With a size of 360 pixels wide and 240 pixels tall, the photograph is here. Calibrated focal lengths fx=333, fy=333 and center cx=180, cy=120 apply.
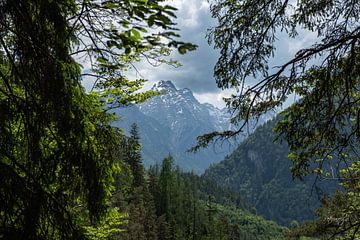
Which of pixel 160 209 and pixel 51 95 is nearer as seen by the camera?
pixel 51 95

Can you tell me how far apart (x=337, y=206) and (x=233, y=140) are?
4500mm

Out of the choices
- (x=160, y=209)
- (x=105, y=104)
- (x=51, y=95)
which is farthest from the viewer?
(x=160, y=209)

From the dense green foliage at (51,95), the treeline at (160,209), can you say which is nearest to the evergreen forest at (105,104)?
the dense green foliage at (51,95)

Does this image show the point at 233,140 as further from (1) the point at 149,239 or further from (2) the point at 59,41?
(1) the point at 149,239

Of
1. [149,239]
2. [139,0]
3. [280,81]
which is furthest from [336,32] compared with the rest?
[149,239]

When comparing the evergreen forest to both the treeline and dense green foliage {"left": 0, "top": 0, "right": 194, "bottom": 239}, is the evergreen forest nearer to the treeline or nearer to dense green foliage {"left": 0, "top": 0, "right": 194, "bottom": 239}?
dense green foliage {"left": 0, "top": 0, "right": 194, "bottom": 239}

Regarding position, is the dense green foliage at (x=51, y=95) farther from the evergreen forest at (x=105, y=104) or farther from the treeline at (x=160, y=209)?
the treeline at (x=160, y=209)

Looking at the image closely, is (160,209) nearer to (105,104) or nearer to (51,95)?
(105,104)

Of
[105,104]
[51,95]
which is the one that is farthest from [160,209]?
[51,95]

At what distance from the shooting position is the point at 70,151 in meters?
3.37

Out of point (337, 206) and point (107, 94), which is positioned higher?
point (107, 94)

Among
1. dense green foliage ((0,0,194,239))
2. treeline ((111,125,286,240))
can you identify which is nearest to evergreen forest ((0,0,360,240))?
dense green foliage ((0,0,194,239))

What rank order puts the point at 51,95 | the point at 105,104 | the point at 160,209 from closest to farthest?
the point at 51,95, the point at 105,104, the point at 160,209

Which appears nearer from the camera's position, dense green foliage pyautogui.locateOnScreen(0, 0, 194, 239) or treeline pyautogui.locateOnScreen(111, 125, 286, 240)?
dense green foliage pyautogui.locateOnScreen(0, 0, 194, 239)
